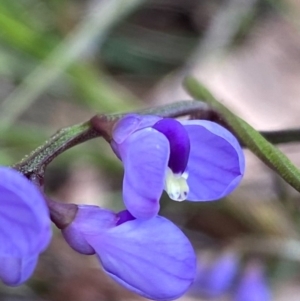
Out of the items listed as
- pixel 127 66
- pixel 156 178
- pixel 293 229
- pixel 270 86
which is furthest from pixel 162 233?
pixel 270 86

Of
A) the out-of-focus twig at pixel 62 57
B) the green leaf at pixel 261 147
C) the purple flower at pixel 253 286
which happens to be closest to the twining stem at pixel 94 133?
the green leaf at pixel 261 147

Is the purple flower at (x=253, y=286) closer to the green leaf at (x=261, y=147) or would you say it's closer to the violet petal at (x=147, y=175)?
the green leaf at (x=261, y=147)

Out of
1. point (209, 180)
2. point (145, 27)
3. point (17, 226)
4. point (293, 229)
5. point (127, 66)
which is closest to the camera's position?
point (17, 226)

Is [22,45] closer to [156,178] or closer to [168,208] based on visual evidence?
[168,208]

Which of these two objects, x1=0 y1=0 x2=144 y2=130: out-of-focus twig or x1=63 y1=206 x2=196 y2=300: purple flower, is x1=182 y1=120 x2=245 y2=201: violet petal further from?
x1=0 y1=0 x2=144 y2=130: out-of-focus twig

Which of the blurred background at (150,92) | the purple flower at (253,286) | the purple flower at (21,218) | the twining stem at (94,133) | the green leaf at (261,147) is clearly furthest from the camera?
the blurred background at (150,92)

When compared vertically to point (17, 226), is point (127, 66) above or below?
below

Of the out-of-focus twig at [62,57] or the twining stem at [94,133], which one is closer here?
the twining stem at [94,133]
